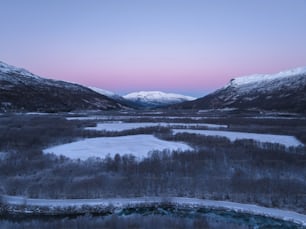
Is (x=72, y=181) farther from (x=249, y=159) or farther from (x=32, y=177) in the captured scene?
(x=249, y=159)

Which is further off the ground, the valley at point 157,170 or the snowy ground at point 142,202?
the valley at point 157,170

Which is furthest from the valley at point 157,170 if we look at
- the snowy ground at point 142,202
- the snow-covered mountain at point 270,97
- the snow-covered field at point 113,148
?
the snow-covered mountain at point 270,97

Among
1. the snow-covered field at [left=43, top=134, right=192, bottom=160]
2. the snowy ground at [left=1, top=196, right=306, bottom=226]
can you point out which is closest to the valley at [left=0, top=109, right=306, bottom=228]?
the snow-covered field at [left=43, top=134, right=192, bottom=160]

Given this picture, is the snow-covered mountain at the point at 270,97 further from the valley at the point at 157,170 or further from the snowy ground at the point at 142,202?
the snowy ground at the point at 142,202

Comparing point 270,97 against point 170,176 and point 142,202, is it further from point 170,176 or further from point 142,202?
point 142,202

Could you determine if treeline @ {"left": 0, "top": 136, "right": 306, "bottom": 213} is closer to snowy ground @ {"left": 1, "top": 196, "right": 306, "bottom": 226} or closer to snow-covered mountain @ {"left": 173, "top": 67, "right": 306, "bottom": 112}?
snowy ground @ {"left": 1, "top": 196, "right": 306, "bottom": 226}

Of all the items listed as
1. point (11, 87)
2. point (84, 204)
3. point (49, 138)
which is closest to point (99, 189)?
point (84, 204)

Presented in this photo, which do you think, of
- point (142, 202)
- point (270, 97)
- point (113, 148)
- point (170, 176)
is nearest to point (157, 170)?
point (170, 176)

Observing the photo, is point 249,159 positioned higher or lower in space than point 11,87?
lower
